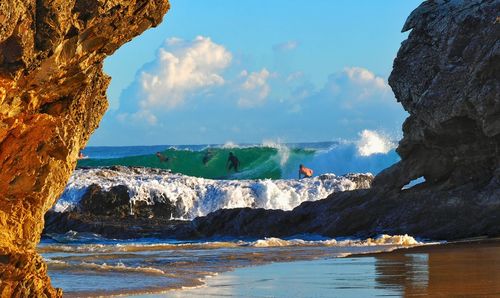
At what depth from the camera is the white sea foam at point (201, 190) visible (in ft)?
102

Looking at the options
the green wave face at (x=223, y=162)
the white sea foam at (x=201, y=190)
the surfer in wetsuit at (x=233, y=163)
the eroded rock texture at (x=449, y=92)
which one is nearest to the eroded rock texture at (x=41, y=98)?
the eroded rock texture at (x=449, y=92)

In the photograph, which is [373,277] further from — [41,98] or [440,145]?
[440,145]

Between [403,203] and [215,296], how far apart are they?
39.5ft

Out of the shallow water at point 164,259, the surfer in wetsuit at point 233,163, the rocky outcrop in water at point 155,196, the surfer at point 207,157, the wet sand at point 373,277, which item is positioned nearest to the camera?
the wet sand at point 373,277

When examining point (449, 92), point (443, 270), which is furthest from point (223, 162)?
point (443, 270)

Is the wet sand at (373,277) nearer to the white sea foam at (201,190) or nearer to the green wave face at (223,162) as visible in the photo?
the white sea foam at (201,190)

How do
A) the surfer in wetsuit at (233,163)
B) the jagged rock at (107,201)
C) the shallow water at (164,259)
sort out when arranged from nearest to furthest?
the shallow water at (164,259)
the jagged rock at (107,201)
the surfer in wetsuit at (233,163)

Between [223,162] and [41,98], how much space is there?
5273 cm

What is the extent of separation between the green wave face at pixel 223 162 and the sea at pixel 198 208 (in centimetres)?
7

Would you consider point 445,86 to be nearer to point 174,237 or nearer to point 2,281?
point 174,237

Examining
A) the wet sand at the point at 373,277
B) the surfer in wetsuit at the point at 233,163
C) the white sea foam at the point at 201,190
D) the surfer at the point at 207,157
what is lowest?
the wet sand at the point at 373,277

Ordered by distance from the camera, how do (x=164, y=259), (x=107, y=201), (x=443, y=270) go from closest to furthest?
(x=443, y=270) → (x=164, y=259) → (x=107, y=201)

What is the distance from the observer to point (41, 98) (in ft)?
20.9

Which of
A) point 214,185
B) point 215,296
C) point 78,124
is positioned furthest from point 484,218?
point 214,185
